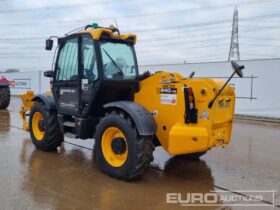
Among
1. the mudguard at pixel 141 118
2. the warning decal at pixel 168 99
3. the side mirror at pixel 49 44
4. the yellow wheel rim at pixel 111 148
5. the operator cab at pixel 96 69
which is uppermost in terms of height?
the side mirror at pixel 49 44

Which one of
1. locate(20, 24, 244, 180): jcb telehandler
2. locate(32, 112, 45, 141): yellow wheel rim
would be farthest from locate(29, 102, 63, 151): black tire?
locate(32, 112, 45, 141): yellow wheel rim

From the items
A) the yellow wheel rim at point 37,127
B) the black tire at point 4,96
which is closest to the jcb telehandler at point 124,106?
the yellow wheel rim at point 37,127

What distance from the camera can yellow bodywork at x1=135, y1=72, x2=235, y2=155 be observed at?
4461 mm

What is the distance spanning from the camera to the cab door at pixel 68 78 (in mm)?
5648

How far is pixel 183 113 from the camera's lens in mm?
4664

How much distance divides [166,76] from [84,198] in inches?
87.4

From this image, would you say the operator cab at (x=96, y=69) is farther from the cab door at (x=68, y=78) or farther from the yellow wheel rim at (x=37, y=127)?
the yellow wheel rim at (x=37, y=127)

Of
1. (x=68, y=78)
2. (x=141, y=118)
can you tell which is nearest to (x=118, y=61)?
(x=68, y=78)

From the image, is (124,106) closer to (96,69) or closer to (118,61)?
(96,69)

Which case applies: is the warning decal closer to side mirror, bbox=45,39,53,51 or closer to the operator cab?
the operator cab

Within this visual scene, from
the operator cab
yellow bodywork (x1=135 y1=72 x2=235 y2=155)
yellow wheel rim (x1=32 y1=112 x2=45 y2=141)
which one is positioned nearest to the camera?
yellow bodywork (x1=135 y1=72 x2=235 y2=155)

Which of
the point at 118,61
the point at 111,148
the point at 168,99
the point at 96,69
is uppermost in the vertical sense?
the point at 118,61

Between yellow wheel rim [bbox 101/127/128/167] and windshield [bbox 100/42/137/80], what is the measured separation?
2.98 feet

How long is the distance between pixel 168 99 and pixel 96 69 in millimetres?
1289
